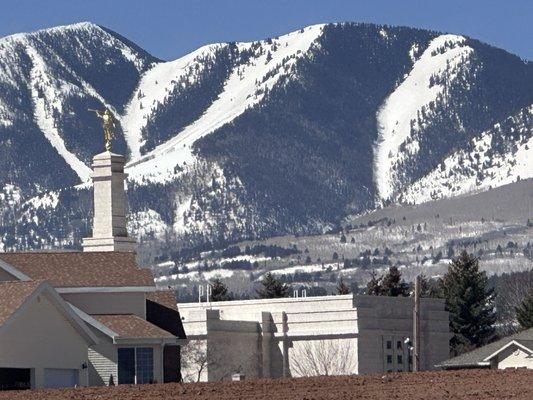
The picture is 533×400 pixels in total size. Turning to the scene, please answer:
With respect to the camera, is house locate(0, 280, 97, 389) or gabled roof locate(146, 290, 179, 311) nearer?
house locate(0, 280, 97, 389)

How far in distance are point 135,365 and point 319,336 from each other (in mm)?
44265

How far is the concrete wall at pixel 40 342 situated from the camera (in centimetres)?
8012

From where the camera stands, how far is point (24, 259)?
98.6m

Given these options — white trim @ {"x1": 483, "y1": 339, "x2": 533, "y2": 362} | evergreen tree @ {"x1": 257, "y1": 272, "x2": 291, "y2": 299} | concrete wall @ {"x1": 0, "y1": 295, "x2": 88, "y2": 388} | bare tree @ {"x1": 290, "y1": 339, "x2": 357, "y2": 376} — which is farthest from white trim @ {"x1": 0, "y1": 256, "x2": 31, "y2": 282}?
evergreen tree @ {"x1": 257, "y1": 272, "x2": 291, "y2": 299}

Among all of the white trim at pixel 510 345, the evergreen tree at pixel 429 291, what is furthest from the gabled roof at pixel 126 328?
the evergreen tree at pixel 429 291

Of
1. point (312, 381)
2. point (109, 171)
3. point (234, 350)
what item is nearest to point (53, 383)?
point (312, 381)

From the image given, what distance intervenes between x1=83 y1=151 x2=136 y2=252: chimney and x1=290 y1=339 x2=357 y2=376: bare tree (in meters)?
12.4

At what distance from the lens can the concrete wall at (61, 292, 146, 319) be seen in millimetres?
96438

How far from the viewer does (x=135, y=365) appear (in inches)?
3696

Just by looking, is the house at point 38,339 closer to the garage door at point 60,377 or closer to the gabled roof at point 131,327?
the garage door at point 60,377

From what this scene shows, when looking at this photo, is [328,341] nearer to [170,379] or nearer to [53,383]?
[170,379]

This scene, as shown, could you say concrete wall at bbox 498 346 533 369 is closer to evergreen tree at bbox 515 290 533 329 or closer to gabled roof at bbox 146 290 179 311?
gabled roof at bbox 146 290 179 311

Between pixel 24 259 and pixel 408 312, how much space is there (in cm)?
4665

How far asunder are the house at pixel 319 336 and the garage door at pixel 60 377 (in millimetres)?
46119
